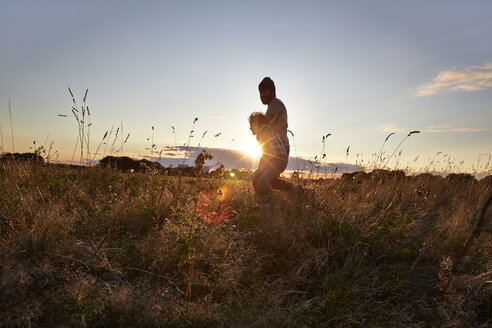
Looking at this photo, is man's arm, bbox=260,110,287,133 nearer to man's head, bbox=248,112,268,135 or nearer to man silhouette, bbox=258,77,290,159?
man silhouette, bbox=258,77,290,159

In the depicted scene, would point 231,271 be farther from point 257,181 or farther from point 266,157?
point 266,157

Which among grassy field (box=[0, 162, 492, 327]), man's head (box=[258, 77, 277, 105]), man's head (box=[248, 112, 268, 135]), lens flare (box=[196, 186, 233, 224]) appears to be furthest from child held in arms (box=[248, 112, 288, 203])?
grassy field (box=[0, 162, 492, 327])

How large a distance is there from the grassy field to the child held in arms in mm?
1253

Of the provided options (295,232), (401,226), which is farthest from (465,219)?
(295,232)

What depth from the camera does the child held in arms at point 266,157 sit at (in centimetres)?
556

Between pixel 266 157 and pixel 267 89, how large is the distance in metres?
1.33

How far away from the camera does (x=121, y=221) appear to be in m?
3.75

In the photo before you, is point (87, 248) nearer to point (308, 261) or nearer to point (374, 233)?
point (308, 261)

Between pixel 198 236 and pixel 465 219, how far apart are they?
14.4ft

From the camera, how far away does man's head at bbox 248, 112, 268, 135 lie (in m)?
5.90

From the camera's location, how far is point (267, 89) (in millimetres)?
5953

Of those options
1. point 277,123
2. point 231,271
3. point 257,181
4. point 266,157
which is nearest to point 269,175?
point 257,181

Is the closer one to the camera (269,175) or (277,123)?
(269,175)

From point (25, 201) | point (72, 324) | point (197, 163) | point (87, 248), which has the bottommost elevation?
point (72, 324)
